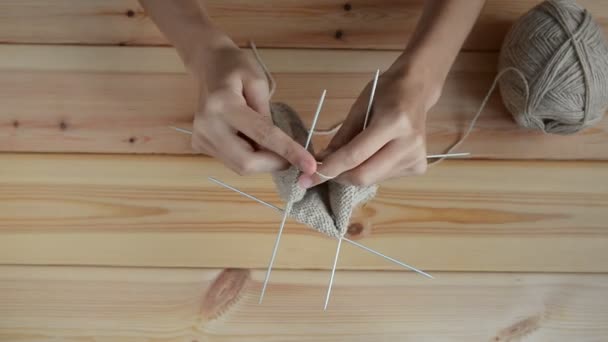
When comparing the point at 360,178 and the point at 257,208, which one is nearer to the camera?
the point at 360,178

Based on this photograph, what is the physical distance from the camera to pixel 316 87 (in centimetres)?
80

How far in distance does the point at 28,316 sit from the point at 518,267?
2.63 ft

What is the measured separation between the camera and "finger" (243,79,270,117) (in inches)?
21.8

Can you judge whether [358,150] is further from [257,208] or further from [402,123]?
[257,208]

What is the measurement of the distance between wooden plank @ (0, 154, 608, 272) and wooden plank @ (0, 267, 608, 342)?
0.09 ft

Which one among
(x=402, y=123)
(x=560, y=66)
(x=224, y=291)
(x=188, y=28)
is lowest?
(x=224, y=291)

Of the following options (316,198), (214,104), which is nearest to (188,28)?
(214,104)

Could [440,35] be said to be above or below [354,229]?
above

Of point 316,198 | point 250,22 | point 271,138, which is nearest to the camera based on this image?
point 271,138

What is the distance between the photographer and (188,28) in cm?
63

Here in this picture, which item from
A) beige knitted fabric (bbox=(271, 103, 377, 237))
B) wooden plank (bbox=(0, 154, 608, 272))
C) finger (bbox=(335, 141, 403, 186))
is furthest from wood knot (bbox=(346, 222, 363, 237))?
finger (bbox=(335, 141, 403, 186))

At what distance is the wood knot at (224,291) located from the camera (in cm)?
82

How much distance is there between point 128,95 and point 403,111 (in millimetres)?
465

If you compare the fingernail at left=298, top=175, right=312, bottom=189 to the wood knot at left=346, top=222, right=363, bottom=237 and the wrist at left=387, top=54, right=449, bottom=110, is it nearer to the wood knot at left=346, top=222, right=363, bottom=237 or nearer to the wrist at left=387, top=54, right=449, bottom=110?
the wrist at left=387, top=54, right=449, bottom=110
